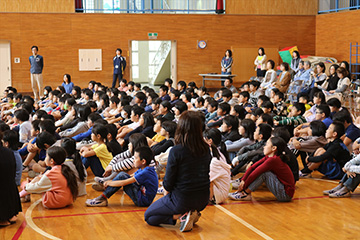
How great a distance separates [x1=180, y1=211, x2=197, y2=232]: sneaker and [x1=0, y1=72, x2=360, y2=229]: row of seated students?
320 millimetres

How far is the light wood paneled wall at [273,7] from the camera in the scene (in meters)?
18.4

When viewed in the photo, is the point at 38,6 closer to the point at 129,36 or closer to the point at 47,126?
the point at 129,36

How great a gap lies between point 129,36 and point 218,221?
13879mm

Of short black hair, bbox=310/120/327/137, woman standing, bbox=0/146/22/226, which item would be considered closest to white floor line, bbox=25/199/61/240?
woman standing, bbox=0/146/22/226

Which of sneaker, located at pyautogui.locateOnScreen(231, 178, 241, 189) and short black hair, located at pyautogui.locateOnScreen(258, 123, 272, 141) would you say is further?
short black hair, located at pyautogui.locateOnScreen(258, 123, 272, 141)

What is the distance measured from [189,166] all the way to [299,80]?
28.8 ft

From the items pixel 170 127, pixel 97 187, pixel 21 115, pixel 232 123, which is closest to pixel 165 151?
pixel 170 127

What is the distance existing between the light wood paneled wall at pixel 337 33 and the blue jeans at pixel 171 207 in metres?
13.4

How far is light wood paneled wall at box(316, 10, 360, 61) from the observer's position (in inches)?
638

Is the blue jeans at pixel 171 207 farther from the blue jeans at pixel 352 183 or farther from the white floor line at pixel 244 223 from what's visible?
the blue jeans at pixel 352 183

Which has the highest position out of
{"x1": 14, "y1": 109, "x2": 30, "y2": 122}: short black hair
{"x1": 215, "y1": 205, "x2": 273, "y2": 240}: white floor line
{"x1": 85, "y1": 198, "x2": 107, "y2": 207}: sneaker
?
{"x1": 14, "y1": 109, "x2": 30, "y2": 122}: short black hair

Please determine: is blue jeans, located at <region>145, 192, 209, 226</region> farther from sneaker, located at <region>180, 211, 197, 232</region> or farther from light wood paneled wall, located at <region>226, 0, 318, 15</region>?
light wood paneled wall, located at <region>226, 0, 318, 15</region>

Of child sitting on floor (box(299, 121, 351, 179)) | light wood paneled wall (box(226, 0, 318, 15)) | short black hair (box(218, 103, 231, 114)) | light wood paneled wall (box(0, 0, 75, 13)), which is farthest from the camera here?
light wood paneled wall (box(226, 0, 318, 15))

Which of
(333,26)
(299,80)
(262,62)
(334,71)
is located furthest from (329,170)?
(333,26)
